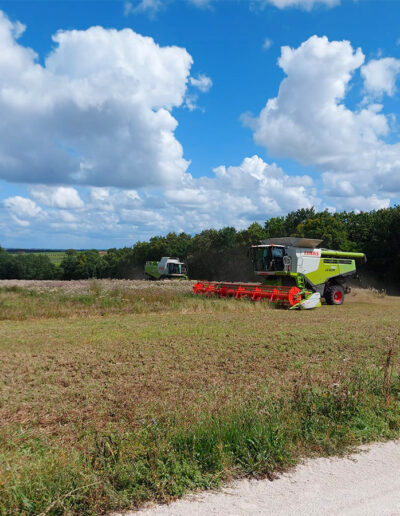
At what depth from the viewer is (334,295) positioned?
2086cm

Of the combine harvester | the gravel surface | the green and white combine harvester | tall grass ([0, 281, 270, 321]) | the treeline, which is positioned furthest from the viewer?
the green and white combine harvester

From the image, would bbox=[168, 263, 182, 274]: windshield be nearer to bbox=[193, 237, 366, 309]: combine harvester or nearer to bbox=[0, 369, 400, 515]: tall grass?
bbox=[193, 237, 366, 309]: combine harvester

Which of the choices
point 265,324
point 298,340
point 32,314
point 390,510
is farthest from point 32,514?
point 32,314

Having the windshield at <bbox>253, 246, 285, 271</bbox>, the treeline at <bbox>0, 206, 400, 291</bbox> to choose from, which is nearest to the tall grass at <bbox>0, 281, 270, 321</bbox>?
the windshield at <bbox>253, 246, 285, 271</bbox>

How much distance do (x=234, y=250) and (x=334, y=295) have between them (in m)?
29.9

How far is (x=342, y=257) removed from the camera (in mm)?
22578

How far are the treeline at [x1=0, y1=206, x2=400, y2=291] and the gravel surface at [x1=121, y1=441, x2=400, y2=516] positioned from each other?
107 feet

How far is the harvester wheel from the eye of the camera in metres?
20.7

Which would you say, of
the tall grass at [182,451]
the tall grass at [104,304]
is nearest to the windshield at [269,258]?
the tall grass at [104,304]

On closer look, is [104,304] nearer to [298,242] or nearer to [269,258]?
[269,258]

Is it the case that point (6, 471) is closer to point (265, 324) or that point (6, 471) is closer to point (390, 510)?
point (390, 510)

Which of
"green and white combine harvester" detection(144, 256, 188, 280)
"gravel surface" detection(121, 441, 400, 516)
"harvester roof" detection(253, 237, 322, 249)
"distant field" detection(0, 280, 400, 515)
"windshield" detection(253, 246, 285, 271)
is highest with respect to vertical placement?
"harvester roof" detection(253, 237, 322, 249)

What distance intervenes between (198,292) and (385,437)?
16.5 meters

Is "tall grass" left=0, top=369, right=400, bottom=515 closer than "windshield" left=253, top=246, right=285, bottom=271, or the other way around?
"tall grass" left=0, top=369, right=400, bottom=515
